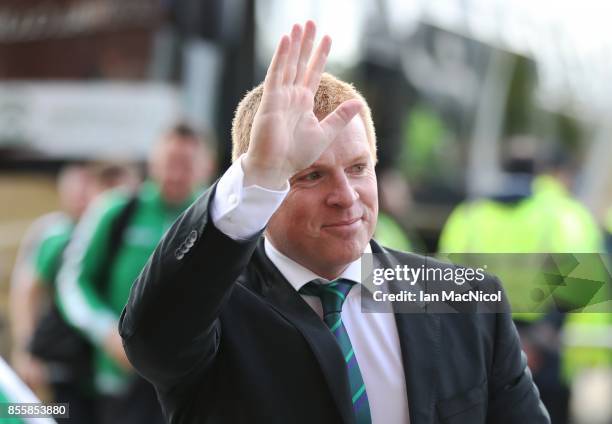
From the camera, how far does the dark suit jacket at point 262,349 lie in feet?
5.24

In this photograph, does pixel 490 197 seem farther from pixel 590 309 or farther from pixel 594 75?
pixel 594 75

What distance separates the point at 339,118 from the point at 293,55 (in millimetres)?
115

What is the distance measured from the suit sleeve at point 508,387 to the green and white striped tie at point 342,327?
0.80ft

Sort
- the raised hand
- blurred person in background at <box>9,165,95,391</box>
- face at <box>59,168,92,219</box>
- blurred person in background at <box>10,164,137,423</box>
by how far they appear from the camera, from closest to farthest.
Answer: the raised hand, blurred person in background at <box>10,164,137,423</box>, blurred person in background at <box>9,165,95,391</box>, face at <box>59,168,92,219</box>

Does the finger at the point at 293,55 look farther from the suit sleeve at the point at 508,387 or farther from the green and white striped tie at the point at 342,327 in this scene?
the suit sleeve at the point at 508,387

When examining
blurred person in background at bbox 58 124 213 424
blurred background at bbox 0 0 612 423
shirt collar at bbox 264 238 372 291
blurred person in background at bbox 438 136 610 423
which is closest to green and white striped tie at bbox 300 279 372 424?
shirt collar at bbox 264 238 372 291

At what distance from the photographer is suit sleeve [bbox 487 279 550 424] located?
1.84 meters

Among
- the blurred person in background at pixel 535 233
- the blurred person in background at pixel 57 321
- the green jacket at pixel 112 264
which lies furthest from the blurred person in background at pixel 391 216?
the blurred person in background at pixel 57 321

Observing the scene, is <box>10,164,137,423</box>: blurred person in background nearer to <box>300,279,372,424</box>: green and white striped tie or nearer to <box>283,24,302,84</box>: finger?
<box>300,279,372,424</box>: green and white striped tie

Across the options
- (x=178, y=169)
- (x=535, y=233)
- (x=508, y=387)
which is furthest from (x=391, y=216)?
(x=508, y=387)

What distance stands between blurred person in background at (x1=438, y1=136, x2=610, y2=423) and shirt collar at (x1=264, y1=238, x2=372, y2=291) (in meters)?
2.50

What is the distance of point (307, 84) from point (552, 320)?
3692 millimetres

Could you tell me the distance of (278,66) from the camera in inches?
62.5

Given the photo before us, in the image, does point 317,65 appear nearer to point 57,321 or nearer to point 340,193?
point 340,193
